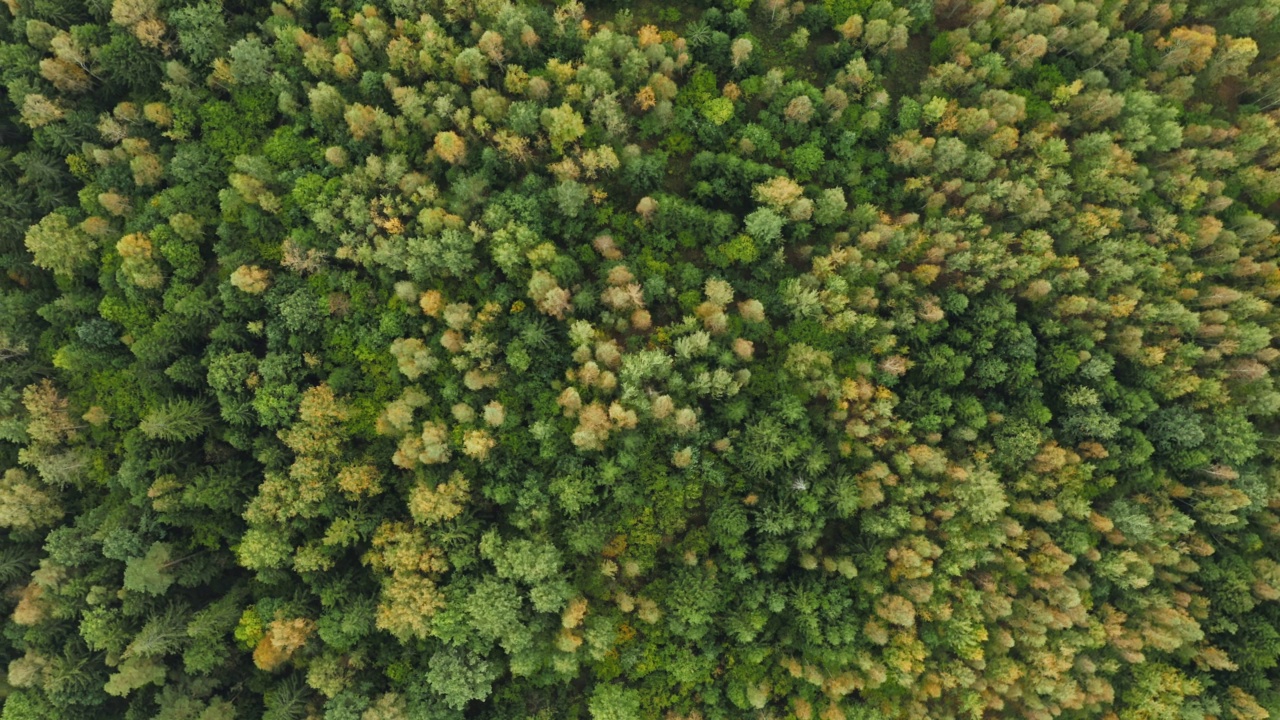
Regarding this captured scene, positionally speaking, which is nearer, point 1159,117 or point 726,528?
point 726,528

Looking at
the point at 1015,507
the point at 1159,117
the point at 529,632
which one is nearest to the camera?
the point at 529,632

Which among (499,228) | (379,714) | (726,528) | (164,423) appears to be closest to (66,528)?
(164,423)

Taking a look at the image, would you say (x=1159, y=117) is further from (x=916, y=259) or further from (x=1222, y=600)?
(x=1222, y=600)

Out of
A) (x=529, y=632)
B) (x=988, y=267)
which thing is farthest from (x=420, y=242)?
(x=988, y=267)

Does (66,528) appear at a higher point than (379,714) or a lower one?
higher

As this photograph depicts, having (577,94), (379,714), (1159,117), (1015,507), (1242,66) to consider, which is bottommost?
(379,714)

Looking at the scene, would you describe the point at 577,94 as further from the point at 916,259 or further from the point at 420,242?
the point at 916,259

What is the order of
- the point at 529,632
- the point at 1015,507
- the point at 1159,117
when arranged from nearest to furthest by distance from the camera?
the point at 529,632, the point at 1015,507, the point at 1159,117
